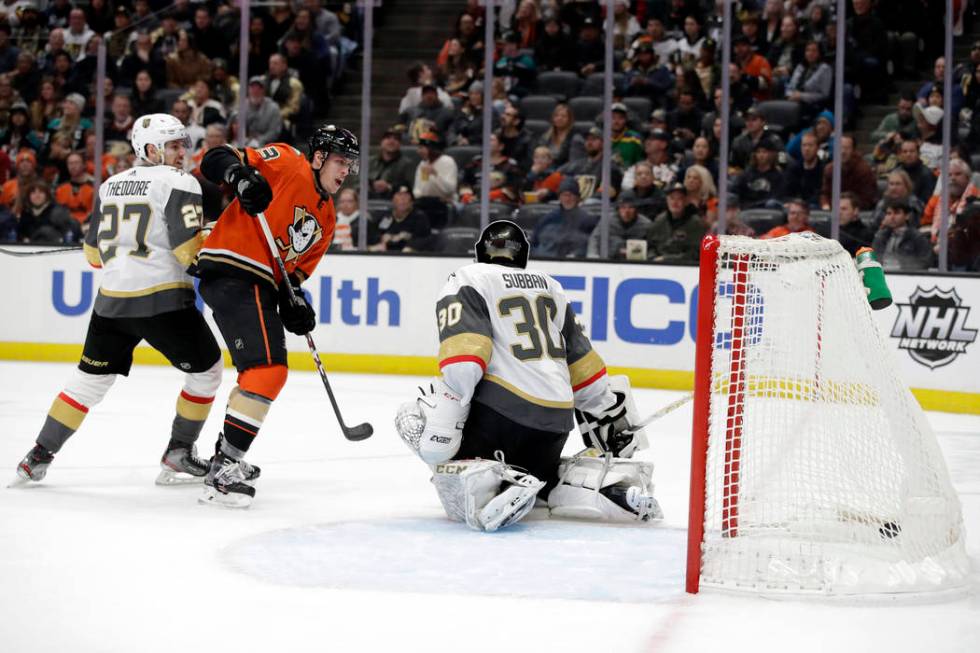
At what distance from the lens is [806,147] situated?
319 inches

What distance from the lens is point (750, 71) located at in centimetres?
841

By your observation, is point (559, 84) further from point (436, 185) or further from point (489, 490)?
point (489, 490)

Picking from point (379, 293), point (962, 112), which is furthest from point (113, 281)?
point (962, 112)

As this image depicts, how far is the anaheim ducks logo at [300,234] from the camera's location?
447 centimetres

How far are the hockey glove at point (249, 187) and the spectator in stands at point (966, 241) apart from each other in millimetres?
4615

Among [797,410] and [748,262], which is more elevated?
[748,262]

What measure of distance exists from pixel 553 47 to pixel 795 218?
2.16 m

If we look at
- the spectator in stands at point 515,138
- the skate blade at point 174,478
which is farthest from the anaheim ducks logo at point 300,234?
the spectator in stands at point 515,138

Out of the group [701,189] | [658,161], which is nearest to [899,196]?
[701,189]

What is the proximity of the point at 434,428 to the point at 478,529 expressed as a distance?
1.06 feet

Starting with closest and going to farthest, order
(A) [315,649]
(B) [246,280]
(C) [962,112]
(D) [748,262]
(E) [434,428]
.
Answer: (A) [315,649] < (D) [748,262] < (E) [434,428] < (B) [246,280] < (C) [962,112]

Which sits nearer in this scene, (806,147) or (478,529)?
(478,529)

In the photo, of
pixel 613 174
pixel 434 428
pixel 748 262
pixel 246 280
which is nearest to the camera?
pixel 748 262

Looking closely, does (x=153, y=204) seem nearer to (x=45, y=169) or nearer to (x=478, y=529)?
(x=478, y=529)
